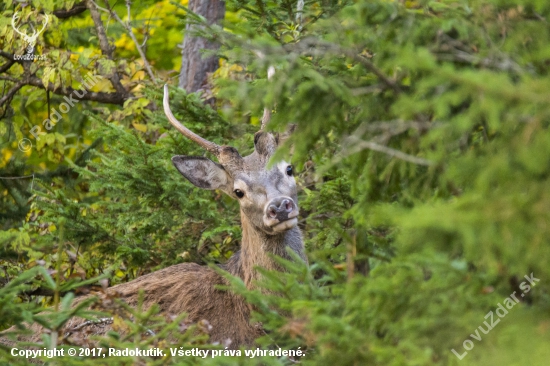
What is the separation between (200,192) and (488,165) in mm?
5622

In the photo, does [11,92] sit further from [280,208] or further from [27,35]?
[280,208]

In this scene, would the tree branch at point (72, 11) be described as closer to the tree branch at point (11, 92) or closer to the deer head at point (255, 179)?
the tree branch at point (11, 92)

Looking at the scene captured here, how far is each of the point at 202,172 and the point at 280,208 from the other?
1.10 m

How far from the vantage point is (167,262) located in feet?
27.4

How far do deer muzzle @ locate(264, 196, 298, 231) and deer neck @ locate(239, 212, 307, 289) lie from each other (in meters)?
0.29

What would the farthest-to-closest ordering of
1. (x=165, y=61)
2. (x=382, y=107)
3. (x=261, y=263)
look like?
(x=165, y=61) < (x=261, y=263) < (x=382, y=107)

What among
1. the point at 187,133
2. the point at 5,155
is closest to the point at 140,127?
the point at 187,133

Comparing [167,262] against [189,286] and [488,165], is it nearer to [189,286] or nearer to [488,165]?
[189,286]

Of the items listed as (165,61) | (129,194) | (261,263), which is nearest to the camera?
(261,263)

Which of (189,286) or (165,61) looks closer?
(189,286)

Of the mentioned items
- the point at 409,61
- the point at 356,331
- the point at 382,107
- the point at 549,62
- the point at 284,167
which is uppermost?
the point at 409,61

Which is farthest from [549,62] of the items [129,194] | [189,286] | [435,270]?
[129,194]

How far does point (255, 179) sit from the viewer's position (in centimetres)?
700

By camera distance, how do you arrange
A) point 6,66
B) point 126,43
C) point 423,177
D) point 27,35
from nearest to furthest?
point 423,177 → point 27,35 → point 6,66 → point 126,43
